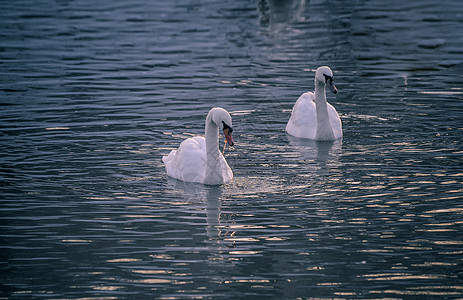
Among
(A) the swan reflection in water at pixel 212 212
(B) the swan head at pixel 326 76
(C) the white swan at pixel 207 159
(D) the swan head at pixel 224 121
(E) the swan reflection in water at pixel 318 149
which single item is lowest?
(A) the swan reflection in water at pixel 212 212

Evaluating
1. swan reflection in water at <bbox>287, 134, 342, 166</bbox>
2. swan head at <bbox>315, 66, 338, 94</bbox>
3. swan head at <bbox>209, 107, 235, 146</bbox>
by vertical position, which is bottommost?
swan reflection in water at <bbox>287, 134, 342, 166</bbox>

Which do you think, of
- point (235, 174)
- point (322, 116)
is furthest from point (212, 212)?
point (322, 116)

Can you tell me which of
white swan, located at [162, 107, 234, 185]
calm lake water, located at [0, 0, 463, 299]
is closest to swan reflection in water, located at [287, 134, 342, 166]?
calm lake water, located at [0, 0, 463, 299]

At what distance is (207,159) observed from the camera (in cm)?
1535

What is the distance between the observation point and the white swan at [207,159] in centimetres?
1497

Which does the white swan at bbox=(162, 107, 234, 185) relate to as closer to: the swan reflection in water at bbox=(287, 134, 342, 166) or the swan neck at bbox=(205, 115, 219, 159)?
the swan neck at bbox=(205, 115, 219, 159)

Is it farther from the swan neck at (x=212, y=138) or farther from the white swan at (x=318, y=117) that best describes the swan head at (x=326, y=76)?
Answer: the swan neck at (x=212, y=138)

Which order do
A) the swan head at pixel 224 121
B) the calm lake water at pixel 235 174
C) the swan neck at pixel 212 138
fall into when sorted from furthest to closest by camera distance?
the swan neck at pixel 212 138 → the swan head at pixel 224 121 → the calm lake water at pixel 235 174

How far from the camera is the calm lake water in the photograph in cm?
1120

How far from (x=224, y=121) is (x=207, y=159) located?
89 cm

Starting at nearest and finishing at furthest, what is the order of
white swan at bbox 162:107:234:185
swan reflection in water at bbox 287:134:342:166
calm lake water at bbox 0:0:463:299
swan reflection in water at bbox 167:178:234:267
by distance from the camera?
calm lake water at bbox 0:0:463:299 → swan reflection in water at bbox 167:178:234:267 → white swan at bbox 162:107:234:185 → swan reflection in water at bbox 287:134:342:166

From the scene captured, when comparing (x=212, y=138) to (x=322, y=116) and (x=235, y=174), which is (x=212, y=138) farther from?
(x=322, y=116)

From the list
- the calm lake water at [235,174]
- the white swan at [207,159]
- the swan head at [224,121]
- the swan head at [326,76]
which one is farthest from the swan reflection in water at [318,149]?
the swan head at [224,121]

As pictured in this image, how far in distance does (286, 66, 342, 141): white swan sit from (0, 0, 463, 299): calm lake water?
1.03 ft
